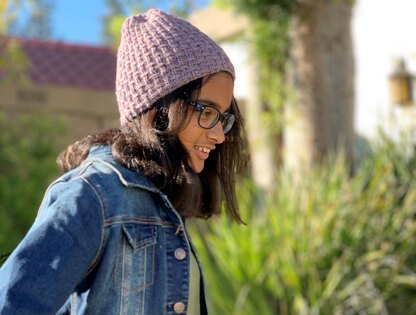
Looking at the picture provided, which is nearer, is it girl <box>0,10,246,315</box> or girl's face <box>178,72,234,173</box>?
girl <box>0,10,246,315</box>

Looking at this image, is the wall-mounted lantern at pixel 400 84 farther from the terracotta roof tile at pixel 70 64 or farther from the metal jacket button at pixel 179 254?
the metal jacket button at pixel 179 254

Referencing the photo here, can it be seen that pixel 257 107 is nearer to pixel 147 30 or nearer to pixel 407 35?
pixel 407 35

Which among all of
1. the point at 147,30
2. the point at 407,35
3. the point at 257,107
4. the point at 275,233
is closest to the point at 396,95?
the point at 407,35

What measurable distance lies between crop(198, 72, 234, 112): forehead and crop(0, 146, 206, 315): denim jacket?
280 mm

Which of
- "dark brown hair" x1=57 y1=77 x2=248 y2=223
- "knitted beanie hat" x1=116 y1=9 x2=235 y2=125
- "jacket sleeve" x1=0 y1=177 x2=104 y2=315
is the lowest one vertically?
"jacket sleeve" x1=0 y1=177 x2=104 y2=315

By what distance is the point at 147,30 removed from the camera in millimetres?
2451

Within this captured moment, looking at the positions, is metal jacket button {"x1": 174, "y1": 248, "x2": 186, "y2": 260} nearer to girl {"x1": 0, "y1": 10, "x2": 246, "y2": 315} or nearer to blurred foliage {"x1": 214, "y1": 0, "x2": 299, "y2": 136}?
girl {"x1": 0, "y1": 10, "x2": 246, "y2": 315}

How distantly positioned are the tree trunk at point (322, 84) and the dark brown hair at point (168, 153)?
→ 534 centimetres

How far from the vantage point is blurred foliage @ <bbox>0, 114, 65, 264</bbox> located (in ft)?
25.2

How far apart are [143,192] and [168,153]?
0.13 meters

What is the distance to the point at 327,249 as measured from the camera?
6660 mm

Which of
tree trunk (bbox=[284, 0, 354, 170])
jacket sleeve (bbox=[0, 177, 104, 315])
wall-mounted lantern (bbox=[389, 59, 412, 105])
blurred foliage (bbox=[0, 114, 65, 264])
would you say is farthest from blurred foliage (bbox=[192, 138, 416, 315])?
jacket sleeve (bbox=[0, 177, 104, 315])

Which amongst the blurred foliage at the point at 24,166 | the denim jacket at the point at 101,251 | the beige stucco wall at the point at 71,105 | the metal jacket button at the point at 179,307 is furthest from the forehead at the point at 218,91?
the beige stucco wall at the point at 71,105

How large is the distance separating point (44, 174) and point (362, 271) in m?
3.02
